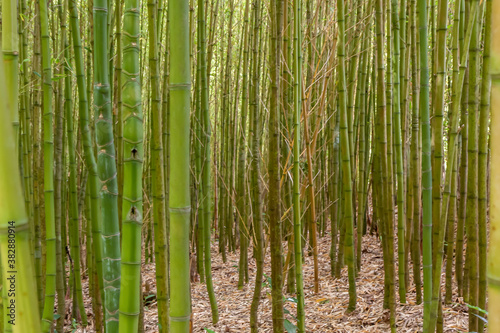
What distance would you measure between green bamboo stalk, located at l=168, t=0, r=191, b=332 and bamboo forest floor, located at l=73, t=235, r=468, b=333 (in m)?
1.86

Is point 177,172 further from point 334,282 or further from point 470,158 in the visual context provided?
point 334,282

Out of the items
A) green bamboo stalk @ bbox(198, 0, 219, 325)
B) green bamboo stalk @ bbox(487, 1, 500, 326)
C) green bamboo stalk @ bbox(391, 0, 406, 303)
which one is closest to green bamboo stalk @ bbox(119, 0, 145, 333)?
green bamboo stalk @ bbox(487, 1, 500, 326)

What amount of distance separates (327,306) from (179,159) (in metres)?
2.35

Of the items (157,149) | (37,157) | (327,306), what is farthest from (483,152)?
(37,157)

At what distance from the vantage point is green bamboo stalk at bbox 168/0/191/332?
2.52 ft

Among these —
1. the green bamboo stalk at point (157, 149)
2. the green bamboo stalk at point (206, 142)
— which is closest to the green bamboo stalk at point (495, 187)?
the green bamboo stalk at point (157, 149)

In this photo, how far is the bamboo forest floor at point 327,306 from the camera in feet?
8.07

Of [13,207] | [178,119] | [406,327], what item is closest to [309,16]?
[406,327]

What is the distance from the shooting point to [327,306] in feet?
9.46

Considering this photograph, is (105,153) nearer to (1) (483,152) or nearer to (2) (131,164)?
(2) (131,164)

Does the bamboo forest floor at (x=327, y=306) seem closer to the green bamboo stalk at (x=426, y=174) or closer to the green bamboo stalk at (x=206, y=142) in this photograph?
the green bamboo stalk at (x=206, y=142)

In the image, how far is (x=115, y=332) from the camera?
41.6 inches

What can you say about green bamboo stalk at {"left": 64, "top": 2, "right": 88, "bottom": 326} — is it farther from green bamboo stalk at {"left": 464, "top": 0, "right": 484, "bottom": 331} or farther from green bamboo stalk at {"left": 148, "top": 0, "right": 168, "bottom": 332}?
green bamboo stalk at {"left": 464, "top": 0, "right": 484, "bottom": 331}

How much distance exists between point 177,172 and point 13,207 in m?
0.33
